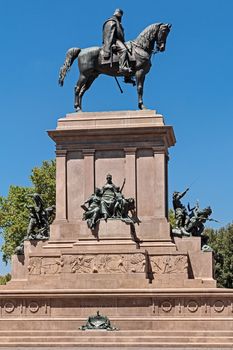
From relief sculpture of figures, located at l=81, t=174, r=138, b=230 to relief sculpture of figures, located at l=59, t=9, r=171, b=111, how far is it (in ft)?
15.7

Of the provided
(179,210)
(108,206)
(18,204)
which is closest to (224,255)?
(18,204)

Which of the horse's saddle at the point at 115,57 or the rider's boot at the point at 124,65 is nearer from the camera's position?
the rider's boot at the point at 124,65

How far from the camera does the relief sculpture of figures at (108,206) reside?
128 ft

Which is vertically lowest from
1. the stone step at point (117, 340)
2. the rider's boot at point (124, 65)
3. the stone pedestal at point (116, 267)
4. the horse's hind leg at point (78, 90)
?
the stone step at point (117, 340)

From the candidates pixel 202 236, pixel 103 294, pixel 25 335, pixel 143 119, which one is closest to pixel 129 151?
pixel 143 119

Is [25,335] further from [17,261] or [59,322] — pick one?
[17,261]

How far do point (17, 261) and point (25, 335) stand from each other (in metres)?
6.13

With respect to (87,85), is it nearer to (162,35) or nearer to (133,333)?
(162,35)

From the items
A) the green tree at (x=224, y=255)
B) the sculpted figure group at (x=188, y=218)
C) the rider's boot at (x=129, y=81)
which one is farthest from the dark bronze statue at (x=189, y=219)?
the green tree at (x=224, y=255)

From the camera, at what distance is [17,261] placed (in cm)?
4041

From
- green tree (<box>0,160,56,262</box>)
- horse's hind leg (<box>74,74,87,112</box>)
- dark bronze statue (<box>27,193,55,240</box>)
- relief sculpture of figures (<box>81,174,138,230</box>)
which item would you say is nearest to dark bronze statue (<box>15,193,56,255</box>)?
dark bronze statue (<box>27,193,55,240</box>)

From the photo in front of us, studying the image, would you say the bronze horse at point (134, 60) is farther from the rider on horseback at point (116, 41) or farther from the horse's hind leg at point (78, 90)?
the rider on horseback at point (116, 41)

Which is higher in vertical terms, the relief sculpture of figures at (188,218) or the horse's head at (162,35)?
the horse's head at (162,35)

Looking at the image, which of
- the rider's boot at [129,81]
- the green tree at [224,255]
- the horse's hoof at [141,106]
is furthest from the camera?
the green tree at [224,255]
